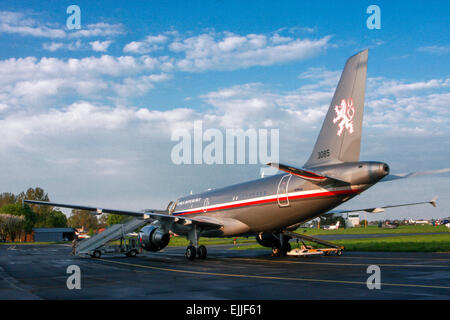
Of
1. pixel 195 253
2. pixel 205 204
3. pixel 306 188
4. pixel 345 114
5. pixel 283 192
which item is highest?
pixel 345 114

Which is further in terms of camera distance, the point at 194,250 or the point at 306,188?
the point at 194,250

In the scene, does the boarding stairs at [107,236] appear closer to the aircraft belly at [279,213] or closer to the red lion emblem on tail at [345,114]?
the aircraft belly at [279,213]

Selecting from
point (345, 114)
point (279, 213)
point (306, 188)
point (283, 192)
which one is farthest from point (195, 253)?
point (345, 114)

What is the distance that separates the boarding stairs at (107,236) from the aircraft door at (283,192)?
14.3m

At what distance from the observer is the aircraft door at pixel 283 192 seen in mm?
21266

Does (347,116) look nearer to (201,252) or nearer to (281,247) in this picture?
(281,247)

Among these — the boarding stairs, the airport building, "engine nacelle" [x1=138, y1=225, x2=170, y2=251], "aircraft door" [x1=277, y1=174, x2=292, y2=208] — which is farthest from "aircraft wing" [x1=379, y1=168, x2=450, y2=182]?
the airport building

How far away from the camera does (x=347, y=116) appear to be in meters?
18.7

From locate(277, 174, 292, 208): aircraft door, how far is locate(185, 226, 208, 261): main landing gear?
23.6 feet

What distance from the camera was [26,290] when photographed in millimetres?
13039

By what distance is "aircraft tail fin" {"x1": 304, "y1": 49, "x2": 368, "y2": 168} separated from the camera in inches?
725

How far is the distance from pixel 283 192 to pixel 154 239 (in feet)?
35.9
